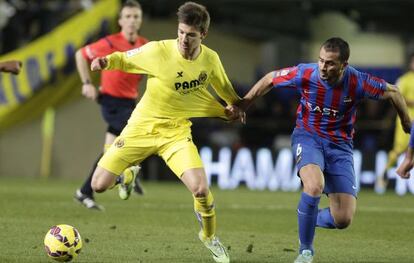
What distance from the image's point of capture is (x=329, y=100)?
7895mm

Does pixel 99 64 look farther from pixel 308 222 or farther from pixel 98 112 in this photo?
pixel 98 112

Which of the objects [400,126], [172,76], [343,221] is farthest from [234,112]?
[400,126]

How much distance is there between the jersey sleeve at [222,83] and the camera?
798cm

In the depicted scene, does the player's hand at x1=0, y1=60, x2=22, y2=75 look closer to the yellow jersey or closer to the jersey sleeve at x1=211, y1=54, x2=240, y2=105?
the jersey sleeve at x1=211, y1=54, x2=240, y2=105

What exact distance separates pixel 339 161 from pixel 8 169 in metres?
12.1

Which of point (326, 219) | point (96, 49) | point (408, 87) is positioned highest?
point (96, 49)

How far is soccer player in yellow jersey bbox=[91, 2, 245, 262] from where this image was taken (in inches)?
303

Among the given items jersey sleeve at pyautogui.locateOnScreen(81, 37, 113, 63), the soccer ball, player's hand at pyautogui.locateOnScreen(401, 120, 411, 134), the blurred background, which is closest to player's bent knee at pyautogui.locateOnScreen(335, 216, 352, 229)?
player's hand at pyautogui.locateOnScreen(401, 120, 411, 134)

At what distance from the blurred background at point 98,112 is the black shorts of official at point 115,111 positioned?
589cm

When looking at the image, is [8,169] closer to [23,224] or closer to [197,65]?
[23,224]

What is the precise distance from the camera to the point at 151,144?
7.95 meters

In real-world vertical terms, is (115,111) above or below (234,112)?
below

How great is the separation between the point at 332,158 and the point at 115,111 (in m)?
4.16

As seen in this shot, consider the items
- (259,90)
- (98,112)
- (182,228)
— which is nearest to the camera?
(259,90)
